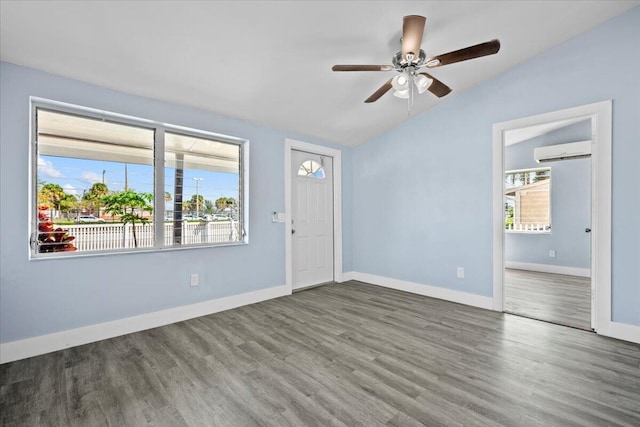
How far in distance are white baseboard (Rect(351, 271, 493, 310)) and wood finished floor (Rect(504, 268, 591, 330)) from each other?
0.30 meters

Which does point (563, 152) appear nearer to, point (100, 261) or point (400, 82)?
point (400, 82)

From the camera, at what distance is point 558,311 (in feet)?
10.8

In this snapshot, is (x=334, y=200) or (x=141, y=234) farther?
(x=334, y=200)

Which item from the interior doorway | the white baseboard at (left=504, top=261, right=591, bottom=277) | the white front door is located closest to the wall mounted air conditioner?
the interior doorway

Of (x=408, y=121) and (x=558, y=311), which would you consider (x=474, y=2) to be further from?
(x=558, y=311)

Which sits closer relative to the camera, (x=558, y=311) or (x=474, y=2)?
(x=474, y=2)

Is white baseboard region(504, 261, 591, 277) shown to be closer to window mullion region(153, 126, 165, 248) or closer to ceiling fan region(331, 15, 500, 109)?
ceiling fan region(331, 15, 500, 109)

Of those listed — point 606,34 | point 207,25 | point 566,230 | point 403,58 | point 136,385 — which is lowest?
point 136,385

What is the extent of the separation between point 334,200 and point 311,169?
0.69m

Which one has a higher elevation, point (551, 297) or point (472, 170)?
point (472, 170)

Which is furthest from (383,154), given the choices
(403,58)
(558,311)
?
(558,311)

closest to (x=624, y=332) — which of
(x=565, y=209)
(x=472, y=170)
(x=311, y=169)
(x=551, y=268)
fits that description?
(x=472, y=170)

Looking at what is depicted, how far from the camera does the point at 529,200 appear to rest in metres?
5.95

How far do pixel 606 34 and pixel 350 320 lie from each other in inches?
149
